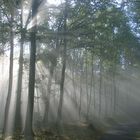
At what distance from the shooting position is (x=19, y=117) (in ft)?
89.5

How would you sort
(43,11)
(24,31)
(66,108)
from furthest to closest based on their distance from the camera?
(66,108), (43,11), (24,31)

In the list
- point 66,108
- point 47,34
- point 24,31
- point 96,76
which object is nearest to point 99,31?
point 47,34

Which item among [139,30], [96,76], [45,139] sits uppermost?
[139,30]

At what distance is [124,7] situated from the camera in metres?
23.6

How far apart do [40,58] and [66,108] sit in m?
21.9

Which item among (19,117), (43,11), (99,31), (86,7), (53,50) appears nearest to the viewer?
(43,11)

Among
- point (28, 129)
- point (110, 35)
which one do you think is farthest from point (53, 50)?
point (28, 129)

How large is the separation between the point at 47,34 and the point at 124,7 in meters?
5.58

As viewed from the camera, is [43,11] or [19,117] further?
[19,117]

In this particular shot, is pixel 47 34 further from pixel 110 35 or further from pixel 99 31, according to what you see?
pixel 110 35

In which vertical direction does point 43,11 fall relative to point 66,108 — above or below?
above

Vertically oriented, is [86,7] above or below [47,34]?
above

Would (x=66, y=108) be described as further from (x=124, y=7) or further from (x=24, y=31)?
(x=24, y=31)

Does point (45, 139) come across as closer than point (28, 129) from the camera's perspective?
No
